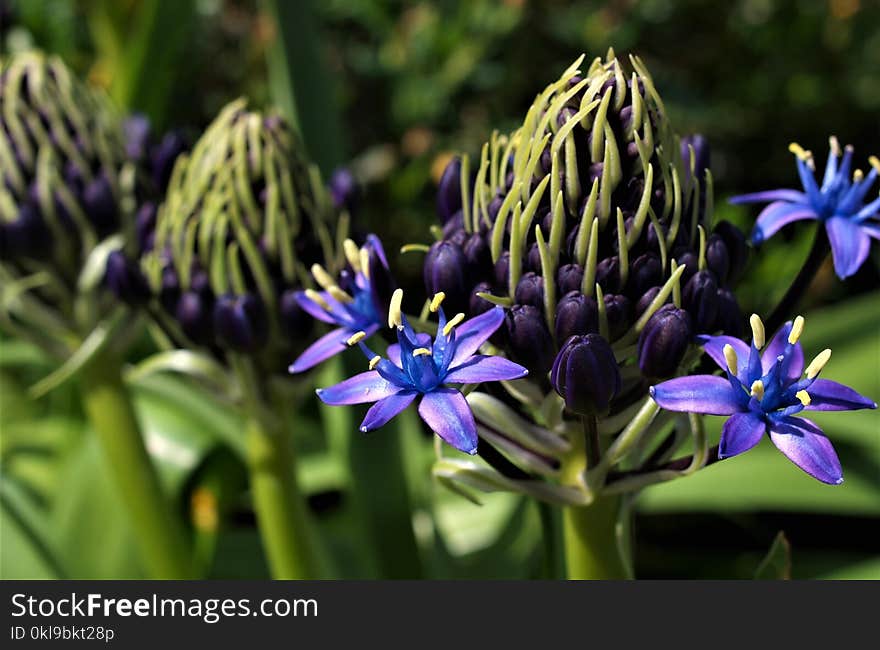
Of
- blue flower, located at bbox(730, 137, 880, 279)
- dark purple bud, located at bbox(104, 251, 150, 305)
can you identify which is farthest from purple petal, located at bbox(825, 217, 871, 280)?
dark purple bud, located at bbox(104, 251, 150, 305)

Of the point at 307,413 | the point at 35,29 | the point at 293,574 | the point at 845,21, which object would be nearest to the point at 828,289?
the point at 845,21

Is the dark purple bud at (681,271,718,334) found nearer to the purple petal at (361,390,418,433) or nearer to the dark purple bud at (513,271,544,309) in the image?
the dark purple bud at (513,271,544,309)

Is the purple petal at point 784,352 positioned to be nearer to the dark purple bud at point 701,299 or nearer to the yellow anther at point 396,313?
the dark purple bud at point 701,299

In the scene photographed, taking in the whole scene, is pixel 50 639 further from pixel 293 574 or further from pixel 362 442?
pixel 362 442

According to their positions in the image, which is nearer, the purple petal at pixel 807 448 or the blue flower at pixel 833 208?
the purple petal at pixel 807 448

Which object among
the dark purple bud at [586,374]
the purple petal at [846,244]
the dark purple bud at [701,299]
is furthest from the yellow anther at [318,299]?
the purple petal at [846,244]
